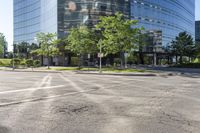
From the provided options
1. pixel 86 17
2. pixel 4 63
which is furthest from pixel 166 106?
pixel 4 63

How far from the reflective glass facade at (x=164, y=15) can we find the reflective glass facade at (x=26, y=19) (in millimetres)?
28648

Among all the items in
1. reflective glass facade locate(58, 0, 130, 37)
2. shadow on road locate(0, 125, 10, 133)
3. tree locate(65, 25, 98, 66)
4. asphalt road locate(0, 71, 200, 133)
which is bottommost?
asphalt road locate(0, 71, 200, 133)

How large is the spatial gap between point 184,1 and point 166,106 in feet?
356

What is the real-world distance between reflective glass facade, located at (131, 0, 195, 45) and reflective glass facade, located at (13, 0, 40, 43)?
94.0ft

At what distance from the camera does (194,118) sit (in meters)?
9.98

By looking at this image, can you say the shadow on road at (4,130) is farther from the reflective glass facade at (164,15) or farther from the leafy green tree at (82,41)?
the reflective glass facade at (164,15)

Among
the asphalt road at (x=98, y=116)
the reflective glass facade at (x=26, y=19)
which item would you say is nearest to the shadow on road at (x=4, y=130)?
the asphalt road at (x=98, y=116)

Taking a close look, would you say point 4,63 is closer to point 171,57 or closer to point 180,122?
point 171,57

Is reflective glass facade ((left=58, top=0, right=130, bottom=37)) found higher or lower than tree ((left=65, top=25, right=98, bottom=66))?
higher

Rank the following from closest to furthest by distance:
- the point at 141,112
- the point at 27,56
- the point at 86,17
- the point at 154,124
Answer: the point at 154,124 < the point at 141,112 < the point at 86,17 < the point at 27,56

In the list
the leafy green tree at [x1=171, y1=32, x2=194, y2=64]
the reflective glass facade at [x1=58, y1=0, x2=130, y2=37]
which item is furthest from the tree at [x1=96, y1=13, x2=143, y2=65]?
the leafy green tree at [x1=171, y1=32, x2=194, y2=64]

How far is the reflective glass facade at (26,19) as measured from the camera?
101062 mm

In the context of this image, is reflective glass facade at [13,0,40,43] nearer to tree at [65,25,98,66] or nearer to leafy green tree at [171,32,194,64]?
leafy green tree at [171,32,194,64]

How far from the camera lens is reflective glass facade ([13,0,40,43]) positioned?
101 m
